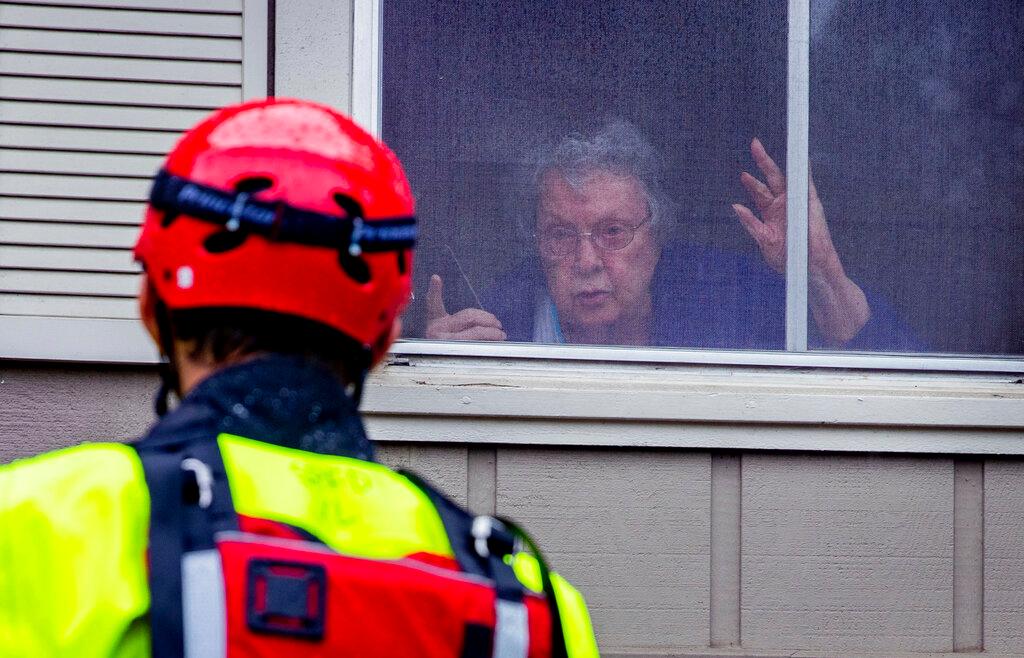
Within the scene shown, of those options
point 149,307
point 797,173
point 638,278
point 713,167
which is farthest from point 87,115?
point 149,307

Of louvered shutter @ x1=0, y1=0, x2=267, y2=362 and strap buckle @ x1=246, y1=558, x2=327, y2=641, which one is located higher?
louvered shutter @ x1=0, y1=0, x2=267, y2=362

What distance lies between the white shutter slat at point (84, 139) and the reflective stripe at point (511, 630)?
266 centimetres

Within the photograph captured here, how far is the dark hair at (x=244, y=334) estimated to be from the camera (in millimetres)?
1436

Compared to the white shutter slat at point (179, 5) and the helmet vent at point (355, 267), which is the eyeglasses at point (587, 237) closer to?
the white shutter slat at point (179, 5)

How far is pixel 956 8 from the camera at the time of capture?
13.2ft

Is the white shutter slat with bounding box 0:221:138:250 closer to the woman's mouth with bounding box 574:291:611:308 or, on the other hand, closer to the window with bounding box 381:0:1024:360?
the window with bounding box 381:0:1024:360

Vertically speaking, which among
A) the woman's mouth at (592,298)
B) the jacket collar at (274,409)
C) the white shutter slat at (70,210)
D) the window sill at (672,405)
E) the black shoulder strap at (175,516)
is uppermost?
the white shutter slat at (70,210)

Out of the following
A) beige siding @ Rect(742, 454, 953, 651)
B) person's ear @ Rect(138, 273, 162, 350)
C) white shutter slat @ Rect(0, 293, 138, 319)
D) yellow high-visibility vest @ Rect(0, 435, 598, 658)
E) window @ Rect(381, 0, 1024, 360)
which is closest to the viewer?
yellow high-visibility vest @ Rect(0, 435, 598, 658)

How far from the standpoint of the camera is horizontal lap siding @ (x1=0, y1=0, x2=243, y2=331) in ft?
11.8

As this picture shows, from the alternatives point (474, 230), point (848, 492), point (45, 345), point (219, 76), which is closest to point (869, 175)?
point (848, 492)

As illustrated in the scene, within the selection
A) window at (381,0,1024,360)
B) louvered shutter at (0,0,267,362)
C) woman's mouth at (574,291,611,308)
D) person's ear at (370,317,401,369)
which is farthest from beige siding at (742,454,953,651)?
person's ear at (370,317,401,369)

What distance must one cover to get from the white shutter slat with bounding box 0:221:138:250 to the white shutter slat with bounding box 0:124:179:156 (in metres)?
0.23

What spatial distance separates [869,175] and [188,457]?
3.20m

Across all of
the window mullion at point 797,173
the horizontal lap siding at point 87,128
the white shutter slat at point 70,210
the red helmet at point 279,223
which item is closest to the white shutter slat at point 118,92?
the horizontal lap siding at point 87,128
